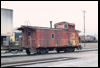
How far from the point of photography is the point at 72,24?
27.6 m

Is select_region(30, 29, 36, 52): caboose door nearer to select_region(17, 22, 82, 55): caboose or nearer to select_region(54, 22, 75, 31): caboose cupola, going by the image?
select_region(17, 22, 82, 55): caboose

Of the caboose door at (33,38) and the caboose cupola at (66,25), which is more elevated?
the caboose cupola at (66,25)

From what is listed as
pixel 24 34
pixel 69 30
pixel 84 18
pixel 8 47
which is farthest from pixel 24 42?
pixel 84 18

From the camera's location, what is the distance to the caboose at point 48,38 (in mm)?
22077

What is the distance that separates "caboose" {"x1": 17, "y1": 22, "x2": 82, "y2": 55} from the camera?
72.4ft

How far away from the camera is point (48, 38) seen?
23.5 meters

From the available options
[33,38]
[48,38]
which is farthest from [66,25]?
[33,38]

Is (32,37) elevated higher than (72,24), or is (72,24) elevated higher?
(72,24)

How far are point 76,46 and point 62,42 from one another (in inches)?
153

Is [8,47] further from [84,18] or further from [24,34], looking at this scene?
[84,18]

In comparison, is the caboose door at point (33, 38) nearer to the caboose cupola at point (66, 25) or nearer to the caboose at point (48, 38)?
the caboose at point (48, 38)

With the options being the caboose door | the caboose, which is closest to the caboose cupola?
the caboose

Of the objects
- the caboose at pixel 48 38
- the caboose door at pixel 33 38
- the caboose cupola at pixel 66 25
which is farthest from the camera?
the caboose cupola at pixel 66 25

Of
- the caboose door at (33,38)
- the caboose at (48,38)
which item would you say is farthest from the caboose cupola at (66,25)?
the caboose door at (33,38)
